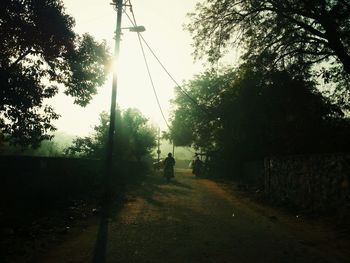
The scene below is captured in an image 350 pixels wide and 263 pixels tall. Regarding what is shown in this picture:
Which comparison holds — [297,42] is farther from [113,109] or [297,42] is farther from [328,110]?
[113,109]

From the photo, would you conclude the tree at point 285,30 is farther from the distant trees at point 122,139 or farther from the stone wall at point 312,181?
the distant trees at point 122,139

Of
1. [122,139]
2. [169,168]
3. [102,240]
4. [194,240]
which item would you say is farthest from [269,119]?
[102,240]

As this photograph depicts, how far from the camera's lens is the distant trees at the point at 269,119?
64.0ft

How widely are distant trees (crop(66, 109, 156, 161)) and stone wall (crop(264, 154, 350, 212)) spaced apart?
18.5m

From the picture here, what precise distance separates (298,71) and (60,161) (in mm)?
12381

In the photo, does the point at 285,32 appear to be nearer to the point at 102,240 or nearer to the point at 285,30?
the point at 285,30

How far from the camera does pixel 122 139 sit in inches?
1362

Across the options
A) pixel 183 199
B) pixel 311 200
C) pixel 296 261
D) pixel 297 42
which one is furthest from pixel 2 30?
pixel 296 261

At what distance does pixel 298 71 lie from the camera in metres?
18.6

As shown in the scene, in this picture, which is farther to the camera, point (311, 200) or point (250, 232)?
point (311, 200)

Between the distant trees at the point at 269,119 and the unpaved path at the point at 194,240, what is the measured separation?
941cm

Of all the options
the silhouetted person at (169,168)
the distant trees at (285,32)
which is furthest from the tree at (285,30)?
the silhouetted person at (169,168)

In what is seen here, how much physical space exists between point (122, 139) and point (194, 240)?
2746 cm

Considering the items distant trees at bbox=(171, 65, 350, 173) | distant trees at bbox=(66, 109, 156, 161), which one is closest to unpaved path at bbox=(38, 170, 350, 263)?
distant trees at bbox=(171, 65, 350, 173)
